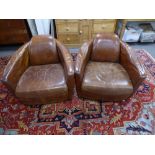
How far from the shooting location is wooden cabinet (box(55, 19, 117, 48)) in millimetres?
2264

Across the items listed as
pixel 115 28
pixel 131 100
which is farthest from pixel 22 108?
pixel 115 28

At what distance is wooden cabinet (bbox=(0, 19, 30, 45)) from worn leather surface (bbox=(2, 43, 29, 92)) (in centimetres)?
102

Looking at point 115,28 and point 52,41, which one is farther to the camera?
point 115,28

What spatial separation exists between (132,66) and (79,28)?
4.29ft

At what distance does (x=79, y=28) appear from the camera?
2350 mm

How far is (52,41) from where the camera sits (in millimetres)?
1591

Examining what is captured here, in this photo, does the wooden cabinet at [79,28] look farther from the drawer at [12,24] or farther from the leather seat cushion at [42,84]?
the leather seat cushion at [42,84]

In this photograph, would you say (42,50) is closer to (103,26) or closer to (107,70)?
(107,70)

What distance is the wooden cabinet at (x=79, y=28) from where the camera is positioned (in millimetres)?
2264

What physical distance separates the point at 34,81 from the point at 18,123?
514 millimetres

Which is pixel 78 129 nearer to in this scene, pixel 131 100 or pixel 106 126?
pixel 106 126

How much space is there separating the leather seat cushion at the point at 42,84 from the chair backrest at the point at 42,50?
163 mm

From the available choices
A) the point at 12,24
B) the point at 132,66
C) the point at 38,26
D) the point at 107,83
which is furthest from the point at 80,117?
the point at 12,24

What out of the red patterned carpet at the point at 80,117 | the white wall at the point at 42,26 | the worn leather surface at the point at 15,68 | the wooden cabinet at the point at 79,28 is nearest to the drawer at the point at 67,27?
the wooden cabinet at the point at 79,28
